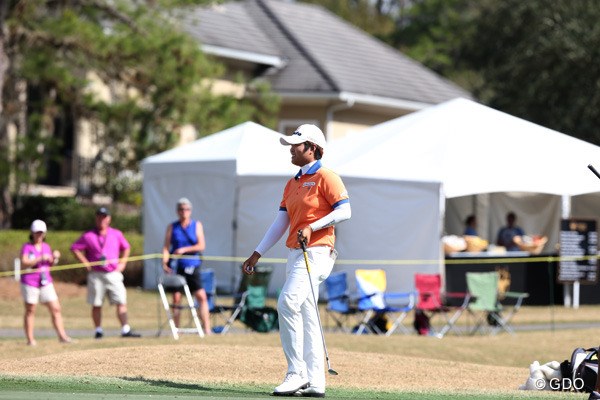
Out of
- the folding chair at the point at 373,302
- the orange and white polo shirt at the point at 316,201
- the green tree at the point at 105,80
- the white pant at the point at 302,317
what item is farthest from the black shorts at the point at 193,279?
the green tree at the point at 105,80

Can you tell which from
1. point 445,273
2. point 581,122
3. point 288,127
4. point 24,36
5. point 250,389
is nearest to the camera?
point 250,389

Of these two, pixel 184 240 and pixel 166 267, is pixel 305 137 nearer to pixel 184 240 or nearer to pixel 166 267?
pixel 166 267

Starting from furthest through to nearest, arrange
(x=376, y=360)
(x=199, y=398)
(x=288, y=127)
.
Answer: (x=288, y=127) → (x=376, y=360) → (x=199, y=398)

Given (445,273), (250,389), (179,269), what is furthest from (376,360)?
(445,273)

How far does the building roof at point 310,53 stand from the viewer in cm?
3544

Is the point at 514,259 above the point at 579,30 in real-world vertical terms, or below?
below

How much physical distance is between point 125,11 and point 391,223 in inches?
318

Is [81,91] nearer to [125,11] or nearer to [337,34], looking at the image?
[125,11]

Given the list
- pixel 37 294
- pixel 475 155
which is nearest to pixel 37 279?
pixel 37 294

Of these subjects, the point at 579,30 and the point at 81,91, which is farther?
the point at 579,30

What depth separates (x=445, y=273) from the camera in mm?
23172

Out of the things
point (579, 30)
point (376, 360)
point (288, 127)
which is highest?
point (579, 30)

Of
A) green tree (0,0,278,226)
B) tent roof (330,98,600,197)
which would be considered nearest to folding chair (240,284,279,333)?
tent roof (330,98,600,197)

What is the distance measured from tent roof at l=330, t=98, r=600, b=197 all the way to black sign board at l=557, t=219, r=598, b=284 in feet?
7.48
